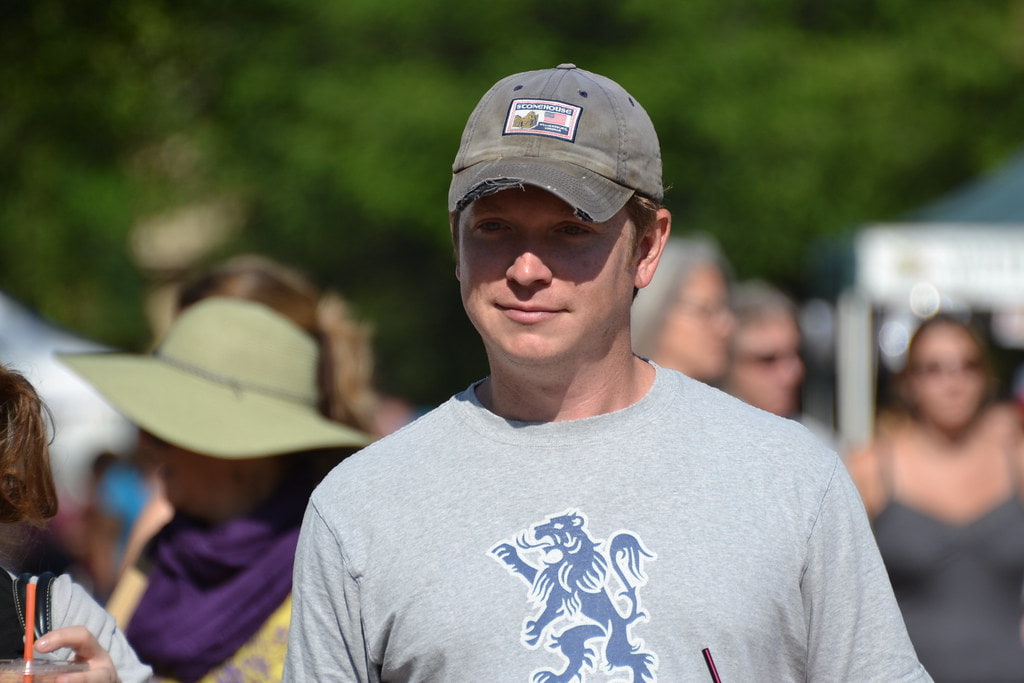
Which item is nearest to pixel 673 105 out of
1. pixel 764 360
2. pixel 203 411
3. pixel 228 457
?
pixel 764 360

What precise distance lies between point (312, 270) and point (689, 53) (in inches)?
229

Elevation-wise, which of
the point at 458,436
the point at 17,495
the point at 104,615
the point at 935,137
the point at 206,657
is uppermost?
the point at 935,137

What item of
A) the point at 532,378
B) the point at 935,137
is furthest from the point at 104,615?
the point at 935,137

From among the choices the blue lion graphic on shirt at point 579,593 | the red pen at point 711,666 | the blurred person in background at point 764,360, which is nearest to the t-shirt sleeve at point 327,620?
the blue lion graphic on shirt at point 579,593

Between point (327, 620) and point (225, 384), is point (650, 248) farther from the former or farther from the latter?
point (225, 384)

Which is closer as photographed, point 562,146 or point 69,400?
point 562,146

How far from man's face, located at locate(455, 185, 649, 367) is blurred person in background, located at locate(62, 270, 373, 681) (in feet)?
4.37

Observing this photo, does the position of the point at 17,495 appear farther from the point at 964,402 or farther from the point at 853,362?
the point at 853,362

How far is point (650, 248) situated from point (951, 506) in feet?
11.2

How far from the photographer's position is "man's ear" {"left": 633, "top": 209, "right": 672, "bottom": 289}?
256cm

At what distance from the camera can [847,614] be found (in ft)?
7.63

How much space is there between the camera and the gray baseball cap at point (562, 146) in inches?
93.6

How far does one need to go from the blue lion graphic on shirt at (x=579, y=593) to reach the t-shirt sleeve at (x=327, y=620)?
0.86ft

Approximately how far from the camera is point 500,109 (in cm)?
247
